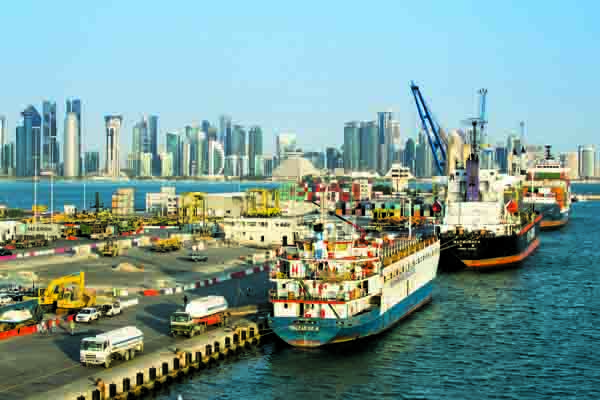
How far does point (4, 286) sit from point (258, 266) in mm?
22548

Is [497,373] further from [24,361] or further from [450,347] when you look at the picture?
[24,361]

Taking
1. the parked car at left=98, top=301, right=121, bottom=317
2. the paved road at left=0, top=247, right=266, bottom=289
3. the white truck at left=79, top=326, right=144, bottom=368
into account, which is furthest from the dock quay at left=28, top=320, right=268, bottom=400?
the paved road at left=0, top=247, right=266, bottom=289

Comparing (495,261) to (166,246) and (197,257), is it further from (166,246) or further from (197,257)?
(166,246)

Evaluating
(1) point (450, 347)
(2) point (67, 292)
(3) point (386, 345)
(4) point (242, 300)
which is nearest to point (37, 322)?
(2) point (67, 292)

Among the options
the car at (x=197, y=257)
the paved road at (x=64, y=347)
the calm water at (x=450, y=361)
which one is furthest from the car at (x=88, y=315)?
the car at (x=197, y=257)

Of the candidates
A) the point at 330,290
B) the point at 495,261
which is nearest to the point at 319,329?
the point at 330,290

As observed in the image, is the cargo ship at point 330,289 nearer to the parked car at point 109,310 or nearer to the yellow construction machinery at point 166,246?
the parked car at point 109,310

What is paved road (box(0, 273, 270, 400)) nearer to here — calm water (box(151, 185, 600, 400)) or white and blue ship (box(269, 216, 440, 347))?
calm water (box(151, 185, 600, 400))

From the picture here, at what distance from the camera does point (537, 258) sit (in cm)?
8938

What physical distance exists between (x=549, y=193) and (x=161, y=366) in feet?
432

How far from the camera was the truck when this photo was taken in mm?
39062

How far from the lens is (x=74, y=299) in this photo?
4653 centimetres

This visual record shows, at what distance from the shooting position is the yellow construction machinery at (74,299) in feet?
150

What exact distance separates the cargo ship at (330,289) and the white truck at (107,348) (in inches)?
332
